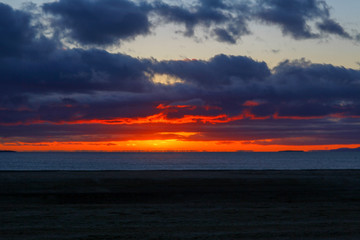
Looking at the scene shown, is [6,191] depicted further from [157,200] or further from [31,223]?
[31,223]

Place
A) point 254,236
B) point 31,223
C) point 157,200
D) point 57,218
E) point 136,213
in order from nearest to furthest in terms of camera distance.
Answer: point 254,236
point 31,223
point 57,218
point 136,213
point 157,200

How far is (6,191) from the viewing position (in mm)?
33469

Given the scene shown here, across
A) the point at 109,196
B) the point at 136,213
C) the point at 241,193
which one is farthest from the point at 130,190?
the point at 136,213

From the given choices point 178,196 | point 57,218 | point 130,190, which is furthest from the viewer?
point 130,190

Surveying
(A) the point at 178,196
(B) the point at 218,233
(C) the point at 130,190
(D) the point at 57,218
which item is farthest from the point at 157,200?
(B) the point at 218,233

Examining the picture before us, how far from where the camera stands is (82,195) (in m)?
32.1

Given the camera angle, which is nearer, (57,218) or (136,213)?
(57,218)

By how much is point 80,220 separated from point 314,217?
11239 millimetres

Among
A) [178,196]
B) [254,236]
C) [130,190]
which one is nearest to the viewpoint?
[254,236]

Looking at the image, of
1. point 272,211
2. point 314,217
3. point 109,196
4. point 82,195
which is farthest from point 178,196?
point 314,217

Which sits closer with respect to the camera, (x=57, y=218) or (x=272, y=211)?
(x=57, y=218)

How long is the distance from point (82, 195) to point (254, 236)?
2089 cm

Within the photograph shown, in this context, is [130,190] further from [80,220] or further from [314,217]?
[314,217]

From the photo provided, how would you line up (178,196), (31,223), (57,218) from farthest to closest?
(178,196) < (57,218) < (31,223)
